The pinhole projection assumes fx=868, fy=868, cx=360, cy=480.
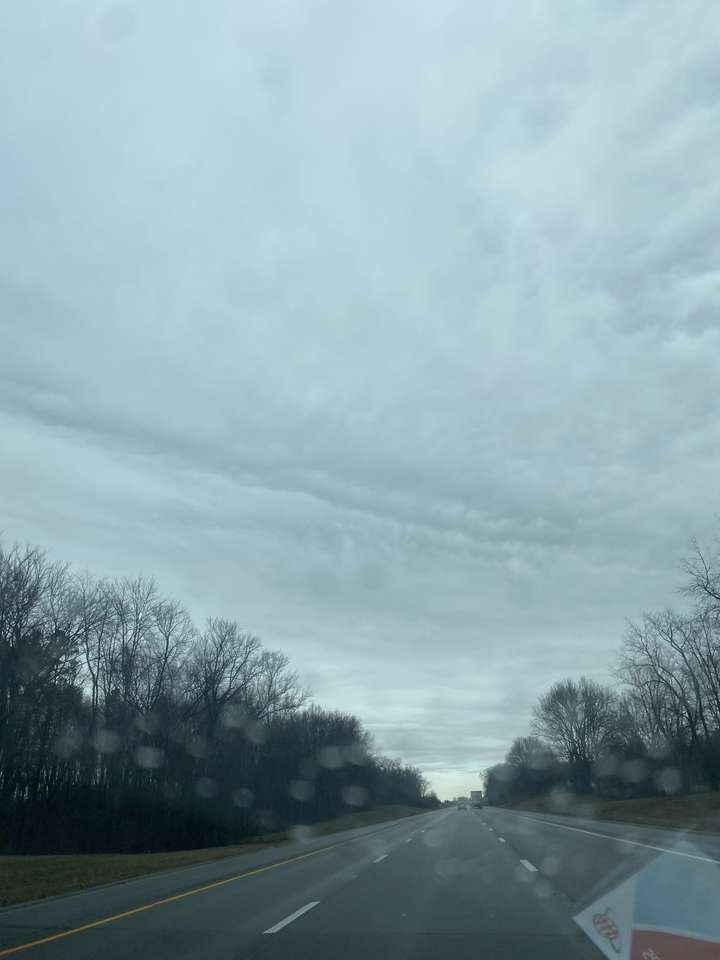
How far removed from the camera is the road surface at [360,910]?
1010 cm

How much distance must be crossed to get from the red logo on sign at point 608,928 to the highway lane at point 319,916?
0.31 meters

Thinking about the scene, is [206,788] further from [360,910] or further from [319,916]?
[319,916]

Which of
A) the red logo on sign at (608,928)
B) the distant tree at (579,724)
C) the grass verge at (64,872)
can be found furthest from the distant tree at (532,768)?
the red logo on sign at (608,928)

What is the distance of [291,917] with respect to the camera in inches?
505

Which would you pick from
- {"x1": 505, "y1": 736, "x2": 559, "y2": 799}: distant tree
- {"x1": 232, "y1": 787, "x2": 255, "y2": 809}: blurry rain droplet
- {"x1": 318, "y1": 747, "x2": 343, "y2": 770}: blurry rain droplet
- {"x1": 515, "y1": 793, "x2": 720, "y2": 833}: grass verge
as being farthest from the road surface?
{"x1": 505, "y1": 736, "x2": 559, "y2": 799}: distant tree

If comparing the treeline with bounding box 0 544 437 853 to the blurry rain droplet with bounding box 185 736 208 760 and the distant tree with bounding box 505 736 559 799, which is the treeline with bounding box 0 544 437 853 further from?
the distant tree with bounding box 505 736 559 799

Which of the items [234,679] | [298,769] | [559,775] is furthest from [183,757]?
[559,775]

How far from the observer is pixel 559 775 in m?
130

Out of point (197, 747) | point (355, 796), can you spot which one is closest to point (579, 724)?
point (355, 796)

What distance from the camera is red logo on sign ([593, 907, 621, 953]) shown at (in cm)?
994

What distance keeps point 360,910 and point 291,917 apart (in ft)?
3.91

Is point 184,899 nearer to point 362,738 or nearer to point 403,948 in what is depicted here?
point 403,948

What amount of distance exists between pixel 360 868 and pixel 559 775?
11792 centimetres

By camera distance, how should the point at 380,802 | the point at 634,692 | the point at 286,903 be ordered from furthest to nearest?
the point at 380,802, the point at 634,692, the point at 286,903
